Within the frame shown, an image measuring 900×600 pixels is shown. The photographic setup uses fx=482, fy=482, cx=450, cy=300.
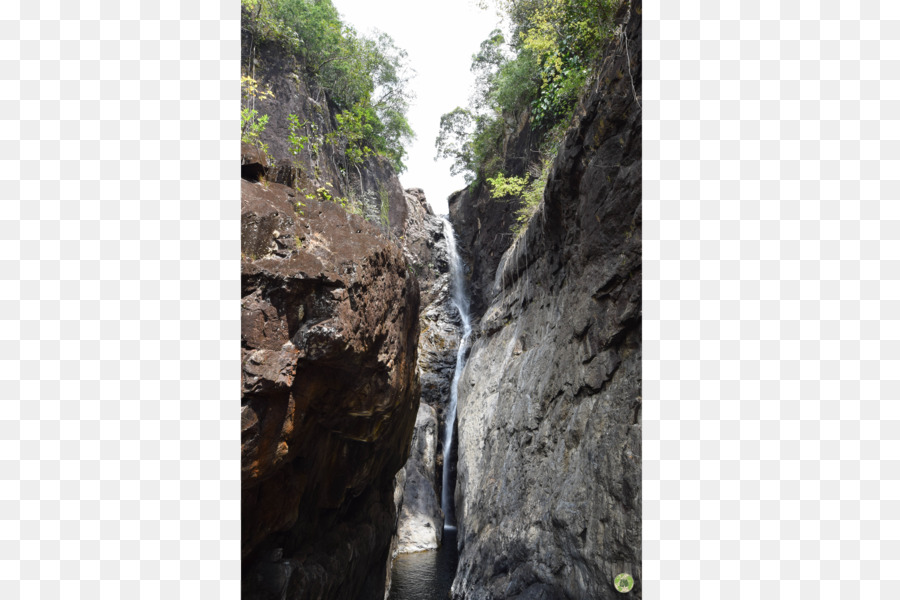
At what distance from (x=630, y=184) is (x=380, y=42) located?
18.8 meters

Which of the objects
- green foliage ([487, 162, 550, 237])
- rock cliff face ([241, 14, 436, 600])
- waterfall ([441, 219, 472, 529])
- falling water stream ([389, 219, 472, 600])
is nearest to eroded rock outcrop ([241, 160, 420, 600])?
rock cliff face ([241, 14, 436, 600])

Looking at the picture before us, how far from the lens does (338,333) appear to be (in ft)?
14.1

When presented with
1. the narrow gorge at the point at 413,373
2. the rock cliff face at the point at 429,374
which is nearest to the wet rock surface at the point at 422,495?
the rock cliff face at the point at 429,374

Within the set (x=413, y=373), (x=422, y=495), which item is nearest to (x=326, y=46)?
(x=413, y=373)

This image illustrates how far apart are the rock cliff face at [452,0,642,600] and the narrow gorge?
3cm

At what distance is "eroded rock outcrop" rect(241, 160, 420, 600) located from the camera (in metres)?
3.94

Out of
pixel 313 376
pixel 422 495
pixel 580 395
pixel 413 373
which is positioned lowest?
pixel 422 495

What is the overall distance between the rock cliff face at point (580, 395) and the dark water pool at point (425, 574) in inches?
65.1

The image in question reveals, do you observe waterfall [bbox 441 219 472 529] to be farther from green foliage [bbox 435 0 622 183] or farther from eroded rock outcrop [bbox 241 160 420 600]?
eroded rock outcrop [bbox 241 160 420 600]

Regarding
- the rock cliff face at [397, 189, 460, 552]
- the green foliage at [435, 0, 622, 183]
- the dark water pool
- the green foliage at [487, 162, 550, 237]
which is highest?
the green foliage at [435, 0, 622, 183]

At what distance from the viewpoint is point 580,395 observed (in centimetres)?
696

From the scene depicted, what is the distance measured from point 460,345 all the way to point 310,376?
16595 mm

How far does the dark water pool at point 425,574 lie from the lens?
37.7ft

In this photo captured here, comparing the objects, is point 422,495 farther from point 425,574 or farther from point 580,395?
point 580,395
